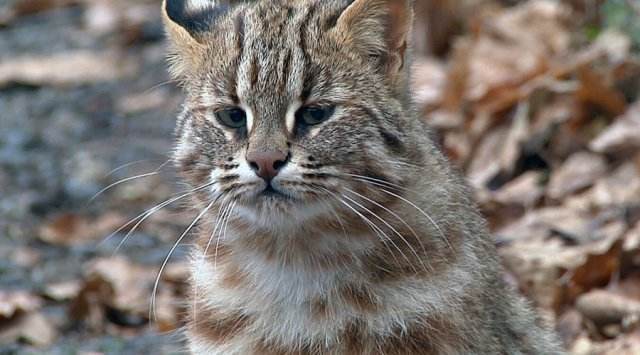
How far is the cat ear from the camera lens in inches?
218

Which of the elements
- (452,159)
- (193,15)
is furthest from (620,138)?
(193,15)

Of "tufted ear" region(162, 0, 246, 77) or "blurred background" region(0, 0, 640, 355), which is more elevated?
"tufted ear" region(162, 0, 246, 77)

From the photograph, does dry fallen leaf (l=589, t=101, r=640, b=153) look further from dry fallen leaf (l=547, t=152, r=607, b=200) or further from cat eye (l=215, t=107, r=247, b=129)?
cat eye (l=215, t=107, r=247, b=129)

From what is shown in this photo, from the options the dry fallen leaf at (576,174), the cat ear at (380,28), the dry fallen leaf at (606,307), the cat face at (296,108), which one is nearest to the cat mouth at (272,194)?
the cat face at (296,108)

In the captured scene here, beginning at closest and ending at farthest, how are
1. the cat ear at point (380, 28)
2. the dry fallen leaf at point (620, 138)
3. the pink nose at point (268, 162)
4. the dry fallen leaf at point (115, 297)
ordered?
the pink nose at point (268, 162), the cat ear at point (380, 28), the dry fallen leaf at point (115, 297), the dry fallen leaf at point (620, 138)

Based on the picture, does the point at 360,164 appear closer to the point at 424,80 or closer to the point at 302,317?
the point at 302,317

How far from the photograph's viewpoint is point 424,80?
10398 millimetres

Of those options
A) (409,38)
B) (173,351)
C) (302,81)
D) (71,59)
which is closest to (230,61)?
(302,81)

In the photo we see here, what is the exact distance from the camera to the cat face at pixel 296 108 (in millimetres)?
5230

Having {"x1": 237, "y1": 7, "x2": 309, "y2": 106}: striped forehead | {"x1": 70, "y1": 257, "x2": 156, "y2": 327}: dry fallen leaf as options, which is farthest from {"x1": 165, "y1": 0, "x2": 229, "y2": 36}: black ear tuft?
{"x1": 70, "y1": 257, "x2": 156, "y2": 327}: dry fallen leaf

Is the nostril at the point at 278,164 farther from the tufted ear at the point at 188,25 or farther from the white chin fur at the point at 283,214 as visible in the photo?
the tufted ear at the point at 188,25

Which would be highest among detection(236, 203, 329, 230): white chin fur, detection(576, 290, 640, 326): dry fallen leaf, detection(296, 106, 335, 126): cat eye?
detection(296, 106, 335, 126): cat eye

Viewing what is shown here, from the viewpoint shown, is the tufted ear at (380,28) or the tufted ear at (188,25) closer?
the tufted ear at (380,28)

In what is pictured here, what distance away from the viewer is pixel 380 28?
5598mm
